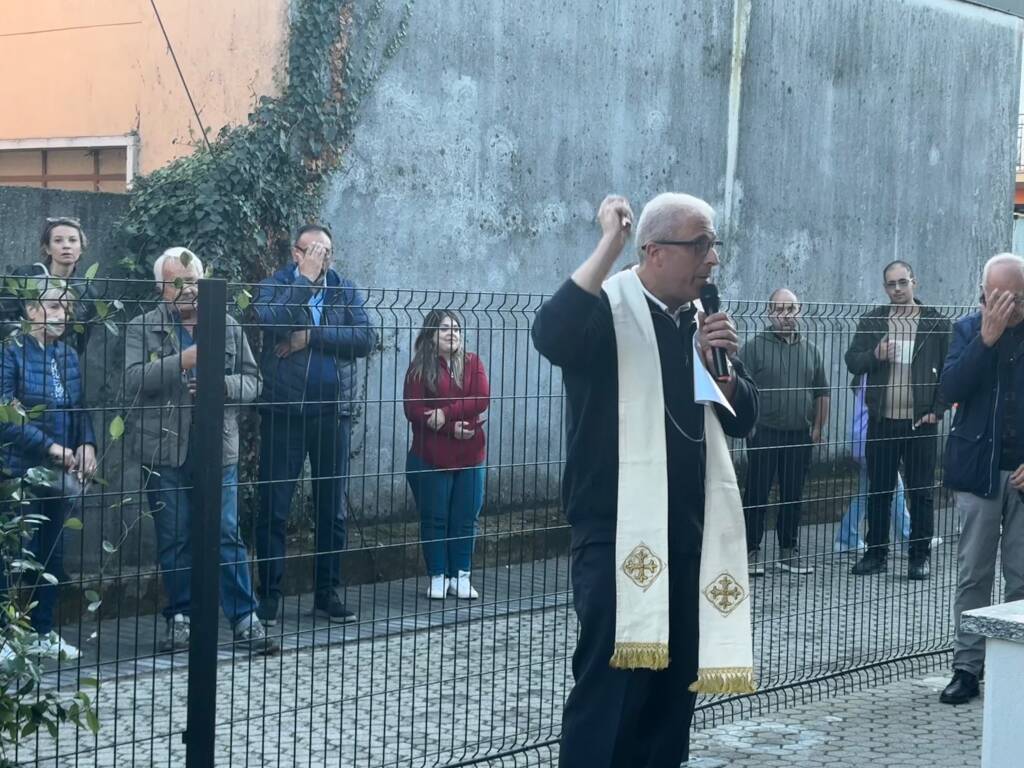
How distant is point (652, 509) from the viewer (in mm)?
4645

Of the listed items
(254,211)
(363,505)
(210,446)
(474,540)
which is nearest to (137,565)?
(210,446)

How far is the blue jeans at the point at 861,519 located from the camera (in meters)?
7.17

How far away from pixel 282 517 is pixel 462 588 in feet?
2.23

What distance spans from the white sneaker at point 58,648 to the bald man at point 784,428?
125 inches

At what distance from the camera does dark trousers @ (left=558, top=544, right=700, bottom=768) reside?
15.3 feet

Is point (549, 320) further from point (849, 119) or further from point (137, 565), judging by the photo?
point (849, 119)

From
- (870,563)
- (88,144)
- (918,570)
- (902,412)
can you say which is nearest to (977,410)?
(902,412)

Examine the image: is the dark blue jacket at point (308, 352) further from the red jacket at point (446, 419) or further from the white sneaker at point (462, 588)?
the white sneaker at point (462, 588)

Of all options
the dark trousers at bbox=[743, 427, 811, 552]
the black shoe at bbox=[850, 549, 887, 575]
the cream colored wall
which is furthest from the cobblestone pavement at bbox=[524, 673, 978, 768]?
the cream colored wall

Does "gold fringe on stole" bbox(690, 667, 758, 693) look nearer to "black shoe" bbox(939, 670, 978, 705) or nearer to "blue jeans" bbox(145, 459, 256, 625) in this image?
"blue jeans" bbox(145, 459, 256, 625)

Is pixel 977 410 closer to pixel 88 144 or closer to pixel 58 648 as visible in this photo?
pixel 58 648

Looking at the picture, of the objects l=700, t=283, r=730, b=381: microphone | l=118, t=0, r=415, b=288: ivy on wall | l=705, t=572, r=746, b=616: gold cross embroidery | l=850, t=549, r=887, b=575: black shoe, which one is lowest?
l=850, t=549, r=887, b=575: black shoe

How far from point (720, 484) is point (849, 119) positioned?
10.2 meters

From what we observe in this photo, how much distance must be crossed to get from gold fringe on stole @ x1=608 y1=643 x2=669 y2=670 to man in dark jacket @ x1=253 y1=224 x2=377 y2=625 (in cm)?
100
